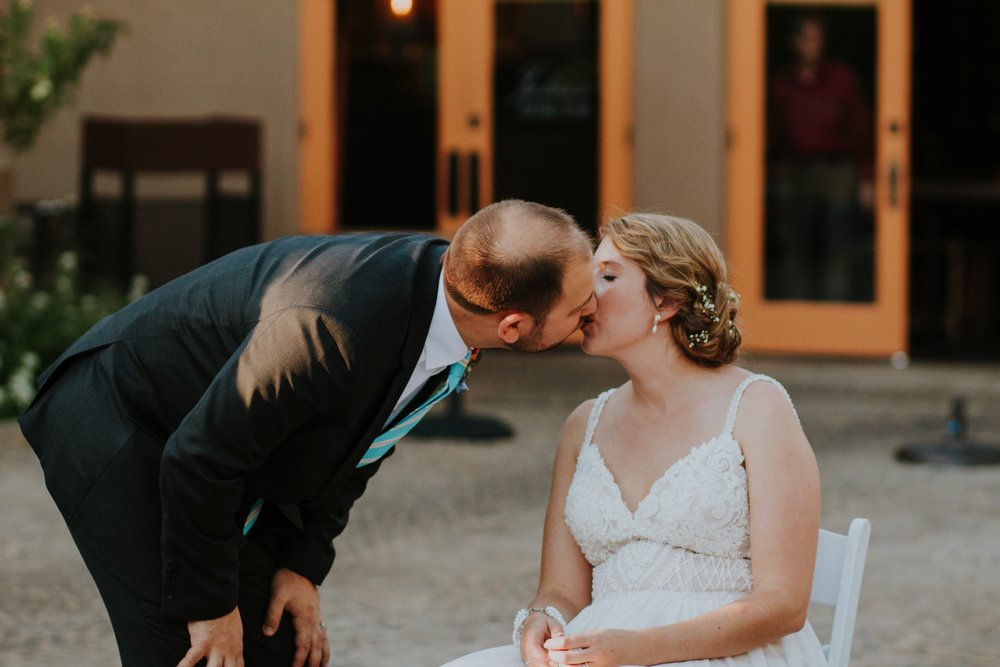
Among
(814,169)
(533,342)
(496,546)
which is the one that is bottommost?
(496,546)

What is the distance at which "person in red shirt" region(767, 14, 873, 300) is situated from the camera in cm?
1048

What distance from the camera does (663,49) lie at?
10.6m

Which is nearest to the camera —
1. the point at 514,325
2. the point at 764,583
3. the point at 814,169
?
the point at 514,325

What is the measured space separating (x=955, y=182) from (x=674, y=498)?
10862 mm

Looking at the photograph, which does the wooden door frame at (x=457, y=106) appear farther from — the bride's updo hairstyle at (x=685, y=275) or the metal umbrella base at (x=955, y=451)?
the bride's updo hairstyle at (x=685, y=275)

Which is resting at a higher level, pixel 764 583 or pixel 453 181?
pixel 453 181

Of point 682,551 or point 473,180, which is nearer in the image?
point 682,551

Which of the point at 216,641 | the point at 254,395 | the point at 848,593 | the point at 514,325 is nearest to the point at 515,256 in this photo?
the point at 514,325

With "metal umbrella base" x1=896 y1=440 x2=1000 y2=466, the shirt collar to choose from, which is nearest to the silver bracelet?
the shirt collar

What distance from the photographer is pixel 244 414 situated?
96.2 inches

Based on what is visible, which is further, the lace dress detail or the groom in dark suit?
the lace dress detail

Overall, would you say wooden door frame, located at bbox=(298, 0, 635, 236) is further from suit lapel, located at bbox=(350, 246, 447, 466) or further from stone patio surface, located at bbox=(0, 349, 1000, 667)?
suit lapel, located at bbox=(350, 246, 447, 466)

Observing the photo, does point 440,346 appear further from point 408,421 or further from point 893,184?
point 893,184

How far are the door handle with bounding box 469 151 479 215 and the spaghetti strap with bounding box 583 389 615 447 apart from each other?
7.62 metres
